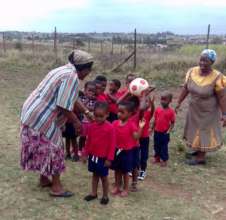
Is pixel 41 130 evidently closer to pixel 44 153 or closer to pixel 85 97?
pixel 44 153

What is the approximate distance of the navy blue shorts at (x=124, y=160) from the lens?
191 inches

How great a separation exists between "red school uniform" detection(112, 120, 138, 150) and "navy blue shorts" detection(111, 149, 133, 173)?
0.07m

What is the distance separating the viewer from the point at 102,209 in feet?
15.3

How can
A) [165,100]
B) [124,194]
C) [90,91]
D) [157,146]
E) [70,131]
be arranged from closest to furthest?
[124,194]
[90,91]
[165,100]
[70,131]
[157,146]

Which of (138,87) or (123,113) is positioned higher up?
(138,87)

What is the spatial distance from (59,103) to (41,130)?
0.41 meters

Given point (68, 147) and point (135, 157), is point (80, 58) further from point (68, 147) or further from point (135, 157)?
point (68, 147)

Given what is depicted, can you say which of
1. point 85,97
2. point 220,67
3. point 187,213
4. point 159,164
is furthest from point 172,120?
point 220,67

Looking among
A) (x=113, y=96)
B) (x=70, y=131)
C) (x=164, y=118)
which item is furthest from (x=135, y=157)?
(x=70, y=131)

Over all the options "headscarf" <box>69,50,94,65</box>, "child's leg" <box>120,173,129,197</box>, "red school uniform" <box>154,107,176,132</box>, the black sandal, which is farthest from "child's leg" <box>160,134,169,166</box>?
"headscarf" <box>69,50,94,65</box>

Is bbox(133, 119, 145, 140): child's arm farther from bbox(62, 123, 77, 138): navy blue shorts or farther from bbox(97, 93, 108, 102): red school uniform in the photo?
bbox(62, 123, 77, 138): navy blue shorts

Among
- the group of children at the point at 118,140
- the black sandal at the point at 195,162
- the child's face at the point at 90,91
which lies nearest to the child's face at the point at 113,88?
the group of children at the point at 118,140

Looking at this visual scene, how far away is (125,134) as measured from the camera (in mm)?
4762

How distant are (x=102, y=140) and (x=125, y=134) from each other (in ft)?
0.94
